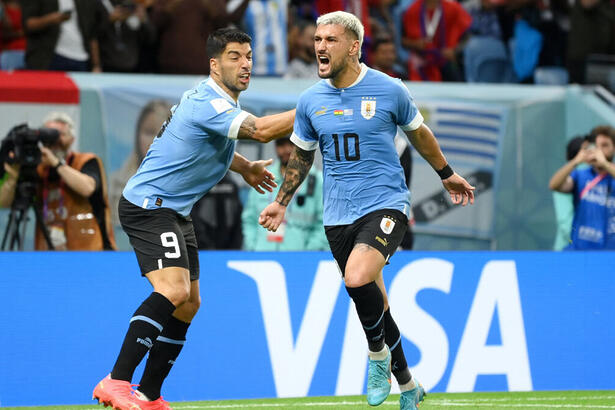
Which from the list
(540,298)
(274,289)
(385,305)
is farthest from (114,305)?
(540,298)

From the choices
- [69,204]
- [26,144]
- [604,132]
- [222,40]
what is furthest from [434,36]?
[222,40]

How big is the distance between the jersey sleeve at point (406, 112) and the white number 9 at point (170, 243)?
156cm

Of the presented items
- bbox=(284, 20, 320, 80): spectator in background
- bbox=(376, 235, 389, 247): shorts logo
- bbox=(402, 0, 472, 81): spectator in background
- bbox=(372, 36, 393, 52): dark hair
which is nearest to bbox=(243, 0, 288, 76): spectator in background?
bbox=(284, 20, 320, 80): spectator in background

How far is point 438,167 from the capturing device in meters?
7.08

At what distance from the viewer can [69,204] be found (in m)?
9.55

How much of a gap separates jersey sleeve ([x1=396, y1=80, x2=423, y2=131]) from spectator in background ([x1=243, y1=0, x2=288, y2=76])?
5982mm

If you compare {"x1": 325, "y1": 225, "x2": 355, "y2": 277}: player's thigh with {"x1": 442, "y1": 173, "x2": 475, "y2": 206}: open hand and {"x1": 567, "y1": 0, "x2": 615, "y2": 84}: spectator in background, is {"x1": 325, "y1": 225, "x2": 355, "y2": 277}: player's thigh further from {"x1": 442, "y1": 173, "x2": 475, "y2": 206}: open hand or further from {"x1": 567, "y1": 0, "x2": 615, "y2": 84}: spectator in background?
{"x1": 567, "y1": 0, "x2": 615, "y2": 84}: spectator in background

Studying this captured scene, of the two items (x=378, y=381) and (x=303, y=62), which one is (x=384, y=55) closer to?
(x=303, y=62)

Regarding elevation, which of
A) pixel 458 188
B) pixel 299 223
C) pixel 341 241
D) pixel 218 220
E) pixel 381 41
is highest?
pixel 381 41

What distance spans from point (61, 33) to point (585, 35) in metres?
6.31

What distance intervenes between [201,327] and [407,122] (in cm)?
277

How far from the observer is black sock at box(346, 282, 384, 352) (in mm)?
6641

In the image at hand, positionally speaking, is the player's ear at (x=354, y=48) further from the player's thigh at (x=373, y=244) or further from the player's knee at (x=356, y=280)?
the player's knee at (x=356, y=280)

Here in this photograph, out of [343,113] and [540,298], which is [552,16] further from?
[343,113]
